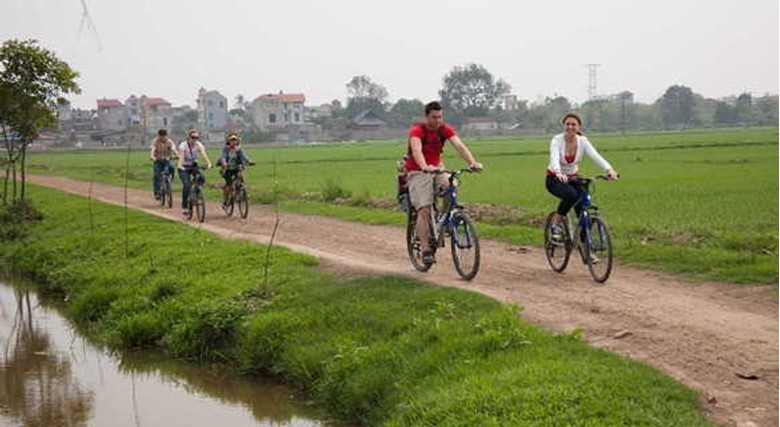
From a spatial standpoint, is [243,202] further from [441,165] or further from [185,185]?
[441,165]

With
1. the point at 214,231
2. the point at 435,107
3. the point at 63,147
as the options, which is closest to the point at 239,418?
the point at 435,107

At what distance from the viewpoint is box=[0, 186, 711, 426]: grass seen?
6109 millimetres

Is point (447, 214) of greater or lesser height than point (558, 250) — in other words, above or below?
above

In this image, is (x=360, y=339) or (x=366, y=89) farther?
(x=366, y=89)

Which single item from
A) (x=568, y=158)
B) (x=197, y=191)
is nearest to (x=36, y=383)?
(x=568, y=158)

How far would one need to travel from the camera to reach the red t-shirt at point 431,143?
10.3 m

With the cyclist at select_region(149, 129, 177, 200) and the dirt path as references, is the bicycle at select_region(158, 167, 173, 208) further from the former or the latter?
the dirt path

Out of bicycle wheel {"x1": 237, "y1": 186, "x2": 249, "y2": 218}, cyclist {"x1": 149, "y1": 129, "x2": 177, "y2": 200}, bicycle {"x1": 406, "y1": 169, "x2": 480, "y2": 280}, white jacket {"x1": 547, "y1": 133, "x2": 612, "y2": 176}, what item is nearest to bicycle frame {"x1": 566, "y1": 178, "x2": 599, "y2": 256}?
white jacket {"x1": 547, "y1": 133, "x2": 612, "y2": 176}

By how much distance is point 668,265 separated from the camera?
442 inches

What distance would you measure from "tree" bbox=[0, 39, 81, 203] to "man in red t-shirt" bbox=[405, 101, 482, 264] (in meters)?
14.0

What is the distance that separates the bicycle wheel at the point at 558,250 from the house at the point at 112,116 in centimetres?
11619

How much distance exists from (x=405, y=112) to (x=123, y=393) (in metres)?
129

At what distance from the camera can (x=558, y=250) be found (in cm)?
1091

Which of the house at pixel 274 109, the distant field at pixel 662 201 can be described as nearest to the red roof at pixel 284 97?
the house at pixel 274 109
